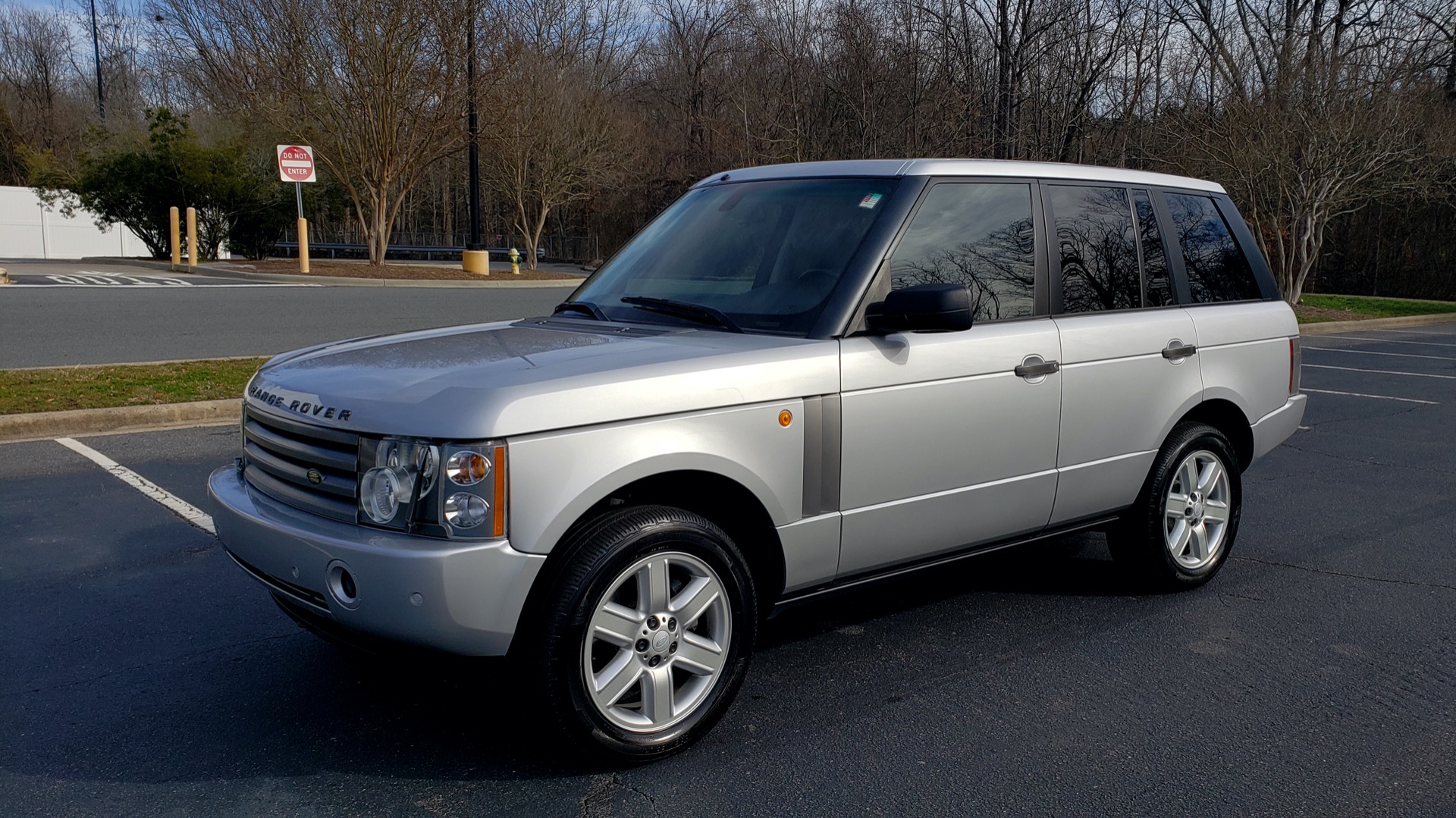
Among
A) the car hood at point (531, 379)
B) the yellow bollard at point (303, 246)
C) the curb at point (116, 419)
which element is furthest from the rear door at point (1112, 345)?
the yellow bollard at point (303, 246)

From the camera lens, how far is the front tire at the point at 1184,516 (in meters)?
5.05

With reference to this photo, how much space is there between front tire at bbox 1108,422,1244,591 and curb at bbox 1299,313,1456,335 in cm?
1704

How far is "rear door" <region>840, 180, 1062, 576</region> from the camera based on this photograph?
3.95 meters

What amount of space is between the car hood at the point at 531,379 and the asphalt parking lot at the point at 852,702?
75 centimetres

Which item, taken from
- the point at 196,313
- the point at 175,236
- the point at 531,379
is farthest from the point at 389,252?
the point at 531,379

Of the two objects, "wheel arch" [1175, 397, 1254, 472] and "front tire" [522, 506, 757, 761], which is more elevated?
"wheel arch" [1175, 397, 1254, 472]

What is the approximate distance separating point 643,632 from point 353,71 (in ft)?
88.6

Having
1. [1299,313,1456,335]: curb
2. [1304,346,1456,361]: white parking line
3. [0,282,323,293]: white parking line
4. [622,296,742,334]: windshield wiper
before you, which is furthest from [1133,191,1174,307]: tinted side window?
[0,282,323,293]: white parking line

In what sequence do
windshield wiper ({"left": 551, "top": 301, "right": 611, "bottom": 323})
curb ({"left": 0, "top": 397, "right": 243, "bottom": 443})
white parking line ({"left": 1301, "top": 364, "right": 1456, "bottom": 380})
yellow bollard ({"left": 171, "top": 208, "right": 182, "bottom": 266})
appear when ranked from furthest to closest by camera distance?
yellow bollard ({"left": 171, "top": 208, "right": 182, "bottom": 266}) < white parking line ({"left": 1301, "top": 364, "right": 1456, "bottom": 380}) < curb ({"left": 0, "top": 397, "right": 243, "bottom": 443}) < windshield wiper ({"left": 551, "top": 301, "right": 611, "bottom": 323})

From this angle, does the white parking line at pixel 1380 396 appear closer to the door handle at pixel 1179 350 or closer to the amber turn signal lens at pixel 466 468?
the door handle at pixel 1179 350

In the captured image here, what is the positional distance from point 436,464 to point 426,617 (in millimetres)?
412

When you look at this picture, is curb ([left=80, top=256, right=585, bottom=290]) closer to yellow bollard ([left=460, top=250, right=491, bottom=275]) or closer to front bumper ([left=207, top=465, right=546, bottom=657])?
yellow bollard ([left=460, top=250, right=491, bottom=275])

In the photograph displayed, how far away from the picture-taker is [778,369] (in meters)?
3.69

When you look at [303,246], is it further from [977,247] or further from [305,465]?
[305,465]
